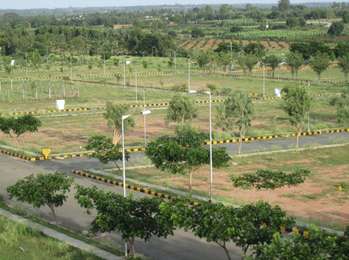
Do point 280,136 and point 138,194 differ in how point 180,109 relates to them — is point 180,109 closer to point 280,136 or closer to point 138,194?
point 280,136

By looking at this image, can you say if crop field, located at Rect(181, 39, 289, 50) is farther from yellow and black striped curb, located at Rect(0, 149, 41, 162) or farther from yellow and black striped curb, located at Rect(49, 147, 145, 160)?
yellow and black striped curb, located at Rect(0, 149, 41, 162)

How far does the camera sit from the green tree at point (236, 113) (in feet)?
117

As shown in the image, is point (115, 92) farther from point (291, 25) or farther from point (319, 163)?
point (291, 25)

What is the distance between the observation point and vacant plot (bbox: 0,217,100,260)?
1962 centimetres

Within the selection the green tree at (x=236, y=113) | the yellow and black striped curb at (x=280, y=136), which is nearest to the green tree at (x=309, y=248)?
the green tree at (x=236, y=113)

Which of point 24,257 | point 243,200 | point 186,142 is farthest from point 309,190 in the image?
point 24,257

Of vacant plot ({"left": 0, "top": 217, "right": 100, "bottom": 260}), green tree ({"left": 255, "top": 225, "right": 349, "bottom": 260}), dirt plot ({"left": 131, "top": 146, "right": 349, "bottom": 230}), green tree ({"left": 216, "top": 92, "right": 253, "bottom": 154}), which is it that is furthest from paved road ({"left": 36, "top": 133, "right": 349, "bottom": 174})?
green tree ({"left": 255, "top": 225, "right": 349, "bottom": 260})

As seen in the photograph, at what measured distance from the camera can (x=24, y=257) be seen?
64.5 ft

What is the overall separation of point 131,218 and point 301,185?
445 inches

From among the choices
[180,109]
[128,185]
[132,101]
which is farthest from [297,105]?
[132,101]

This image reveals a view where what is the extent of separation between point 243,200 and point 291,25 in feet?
447

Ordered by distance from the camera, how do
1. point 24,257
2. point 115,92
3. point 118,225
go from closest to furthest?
point 118,225
point 24,257
point 115,92

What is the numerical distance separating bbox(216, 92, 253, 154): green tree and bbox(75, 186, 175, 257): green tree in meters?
16.7

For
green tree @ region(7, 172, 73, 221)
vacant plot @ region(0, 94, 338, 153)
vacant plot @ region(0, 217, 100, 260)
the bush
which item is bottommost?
vacant plot @ region(0, 94, 338, 153)
